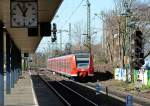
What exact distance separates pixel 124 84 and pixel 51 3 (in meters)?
33.5

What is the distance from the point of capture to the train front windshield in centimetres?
6003

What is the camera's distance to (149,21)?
78062 mm

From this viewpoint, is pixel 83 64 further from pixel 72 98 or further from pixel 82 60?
pixel 72 98

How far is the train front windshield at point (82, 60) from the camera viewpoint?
60031 mm

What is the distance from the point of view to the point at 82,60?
198 ft

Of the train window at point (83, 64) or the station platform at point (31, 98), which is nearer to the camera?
the station platform at point (31, 98)

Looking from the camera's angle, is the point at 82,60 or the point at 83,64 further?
the point at 83,64

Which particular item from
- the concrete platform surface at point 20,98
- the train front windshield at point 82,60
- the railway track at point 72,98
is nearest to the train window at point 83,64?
the train front windshield at point 82,60

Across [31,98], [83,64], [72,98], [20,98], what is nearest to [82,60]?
[83,64]

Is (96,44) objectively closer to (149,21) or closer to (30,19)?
(149,21)

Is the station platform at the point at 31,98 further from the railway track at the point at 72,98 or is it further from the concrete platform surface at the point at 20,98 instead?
the railway track at the point at 72,98

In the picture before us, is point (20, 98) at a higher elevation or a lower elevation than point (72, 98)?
higher

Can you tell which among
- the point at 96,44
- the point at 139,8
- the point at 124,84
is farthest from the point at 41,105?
the point at 96,44

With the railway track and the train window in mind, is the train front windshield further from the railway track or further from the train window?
the railway track
